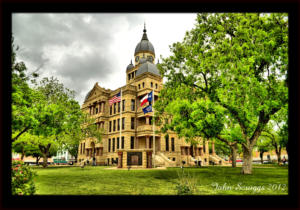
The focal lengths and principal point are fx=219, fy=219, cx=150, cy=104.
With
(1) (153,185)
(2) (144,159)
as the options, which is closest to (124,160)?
(2) (144,159)

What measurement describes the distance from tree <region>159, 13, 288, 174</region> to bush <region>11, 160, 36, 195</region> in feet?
38.1

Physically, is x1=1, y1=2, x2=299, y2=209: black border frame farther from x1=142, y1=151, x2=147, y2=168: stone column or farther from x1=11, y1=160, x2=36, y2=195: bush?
x1=142, y1=151, x2=147, y2=168: stone column

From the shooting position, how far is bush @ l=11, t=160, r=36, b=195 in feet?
22.4

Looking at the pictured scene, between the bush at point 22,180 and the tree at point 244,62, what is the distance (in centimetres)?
1163

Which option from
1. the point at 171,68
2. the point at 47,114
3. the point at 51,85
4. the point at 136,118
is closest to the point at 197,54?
the point at 171,68

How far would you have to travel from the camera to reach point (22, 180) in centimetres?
729

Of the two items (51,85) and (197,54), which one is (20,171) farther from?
(51,85)

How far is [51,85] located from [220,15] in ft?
74.9

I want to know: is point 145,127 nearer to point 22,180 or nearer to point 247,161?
point 247,161

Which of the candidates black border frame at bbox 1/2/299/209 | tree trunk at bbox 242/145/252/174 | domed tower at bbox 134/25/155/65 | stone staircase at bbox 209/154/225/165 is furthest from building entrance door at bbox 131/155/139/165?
domed tower at bbox 134/25/155/65

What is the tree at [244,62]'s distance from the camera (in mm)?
13055

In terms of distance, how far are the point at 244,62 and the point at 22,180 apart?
42.5ft

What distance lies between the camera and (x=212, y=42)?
54.8 ft
